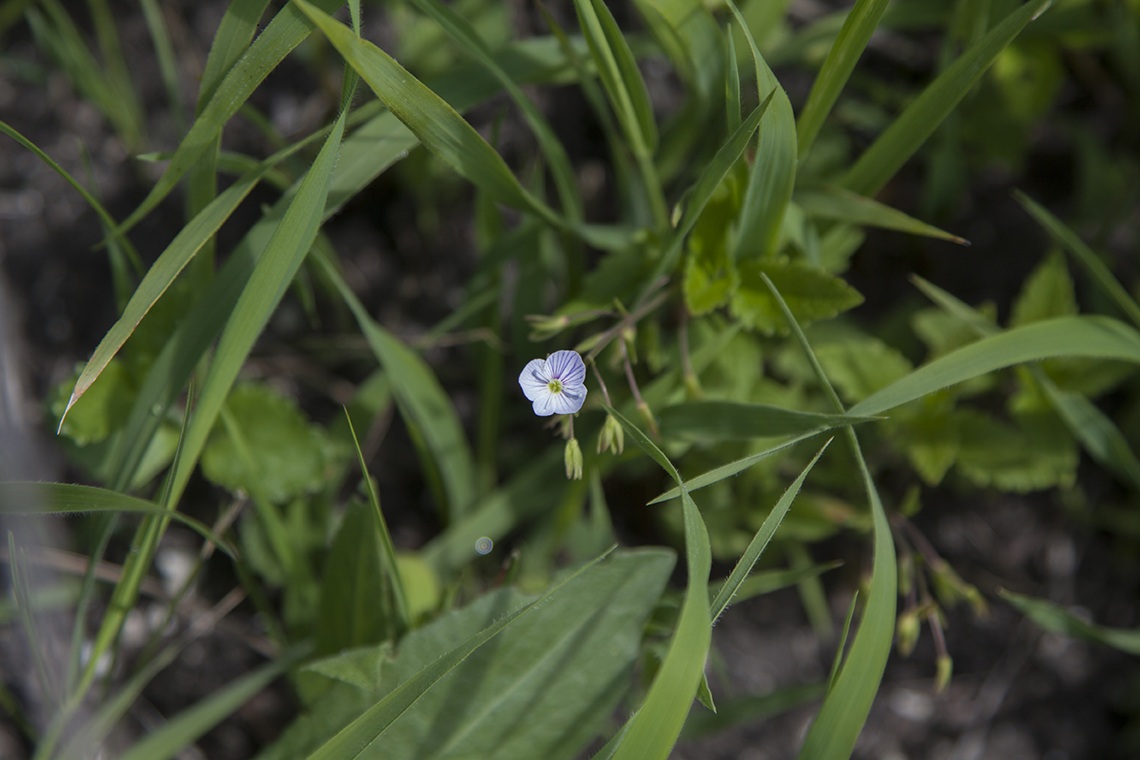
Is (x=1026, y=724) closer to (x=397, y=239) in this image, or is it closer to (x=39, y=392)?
(x=397, y=239)

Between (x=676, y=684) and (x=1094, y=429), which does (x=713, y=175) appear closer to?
(x=676, y=684)

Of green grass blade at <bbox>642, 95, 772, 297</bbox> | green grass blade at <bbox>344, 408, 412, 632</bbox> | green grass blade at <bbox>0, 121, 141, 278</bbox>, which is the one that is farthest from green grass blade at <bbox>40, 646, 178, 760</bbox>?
green grass blade at <bbox>642, 95, 772, 297</bbox>

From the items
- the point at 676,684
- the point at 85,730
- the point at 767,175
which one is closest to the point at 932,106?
the point at 767,175

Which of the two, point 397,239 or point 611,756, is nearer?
point 611,756

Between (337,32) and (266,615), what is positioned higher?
(337,32)

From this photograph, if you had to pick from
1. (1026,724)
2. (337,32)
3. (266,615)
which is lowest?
(1026,724)

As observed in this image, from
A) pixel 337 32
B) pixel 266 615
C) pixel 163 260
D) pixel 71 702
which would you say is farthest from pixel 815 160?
pixel 71 702

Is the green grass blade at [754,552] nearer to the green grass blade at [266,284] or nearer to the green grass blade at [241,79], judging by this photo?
the green grass blade at [266,284]
